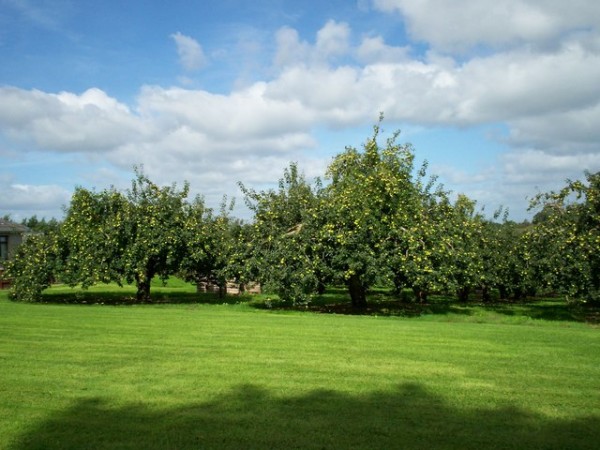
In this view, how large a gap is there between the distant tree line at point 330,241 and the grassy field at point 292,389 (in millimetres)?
5821

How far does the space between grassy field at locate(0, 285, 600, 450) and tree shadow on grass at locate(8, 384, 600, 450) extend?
0.02m

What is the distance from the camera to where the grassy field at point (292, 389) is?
5613 millimetres

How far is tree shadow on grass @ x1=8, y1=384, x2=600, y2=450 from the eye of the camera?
17.7ft

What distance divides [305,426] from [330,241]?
14.1 m

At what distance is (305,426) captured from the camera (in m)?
5.90

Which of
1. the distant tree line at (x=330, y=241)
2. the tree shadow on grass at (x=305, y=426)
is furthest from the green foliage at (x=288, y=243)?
the tree shadow on grass at (x=305, y=426)

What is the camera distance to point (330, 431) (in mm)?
5758

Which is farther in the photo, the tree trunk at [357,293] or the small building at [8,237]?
the small building at [8,237]

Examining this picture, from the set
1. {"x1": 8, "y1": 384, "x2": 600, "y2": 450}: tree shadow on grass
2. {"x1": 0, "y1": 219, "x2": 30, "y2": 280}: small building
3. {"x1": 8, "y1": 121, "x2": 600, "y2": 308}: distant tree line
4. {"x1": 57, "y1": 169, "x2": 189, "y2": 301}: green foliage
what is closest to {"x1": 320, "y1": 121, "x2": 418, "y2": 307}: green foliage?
{"x1": 8, "y1": 121, "x2": 600, "y2": 308}: distant tree line

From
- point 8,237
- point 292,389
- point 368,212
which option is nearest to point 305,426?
point 292,389

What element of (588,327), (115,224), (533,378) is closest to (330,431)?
(533,378)

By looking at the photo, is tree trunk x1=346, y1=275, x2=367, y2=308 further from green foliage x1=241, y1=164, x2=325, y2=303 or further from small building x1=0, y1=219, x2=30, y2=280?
small building x1=0, y1=219, x2=30, y2=280

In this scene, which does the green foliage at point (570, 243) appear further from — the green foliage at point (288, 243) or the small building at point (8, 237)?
the small building at point (8, 237)

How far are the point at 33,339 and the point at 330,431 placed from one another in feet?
27.2
